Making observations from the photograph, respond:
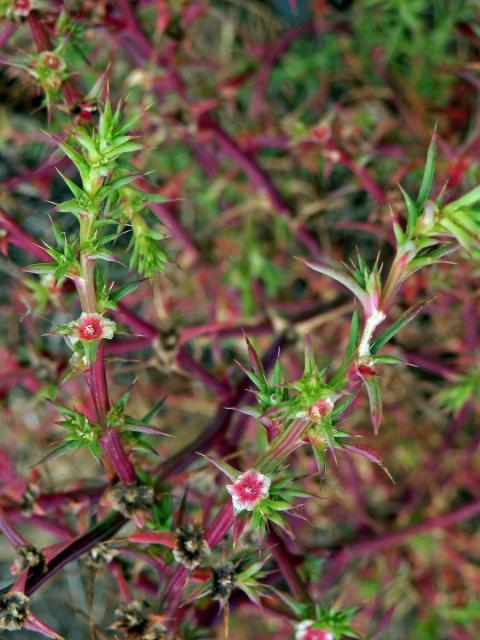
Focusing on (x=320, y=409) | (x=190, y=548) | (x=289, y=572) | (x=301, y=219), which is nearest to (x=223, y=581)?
(x=190, y=548)

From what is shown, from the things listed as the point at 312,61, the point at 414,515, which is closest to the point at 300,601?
the point at 414,515

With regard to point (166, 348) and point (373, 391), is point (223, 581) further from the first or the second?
point (166, 348)

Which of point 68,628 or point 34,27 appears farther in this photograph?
point 68,628

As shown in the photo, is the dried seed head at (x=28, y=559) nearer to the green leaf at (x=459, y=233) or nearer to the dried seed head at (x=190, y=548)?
the dried seed head at (x=190, y=548)

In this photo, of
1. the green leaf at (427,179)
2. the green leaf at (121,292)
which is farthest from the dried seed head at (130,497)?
the green leaf at (427,179)

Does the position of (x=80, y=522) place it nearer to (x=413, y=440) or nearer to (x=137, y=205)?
(x=137, y=205)

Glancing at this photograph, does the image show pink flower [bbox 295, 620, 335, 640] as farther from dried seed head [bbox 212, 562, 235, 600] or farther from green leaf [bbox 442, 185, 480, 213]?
green leaf [bbox 442, 185, 480, 213]
